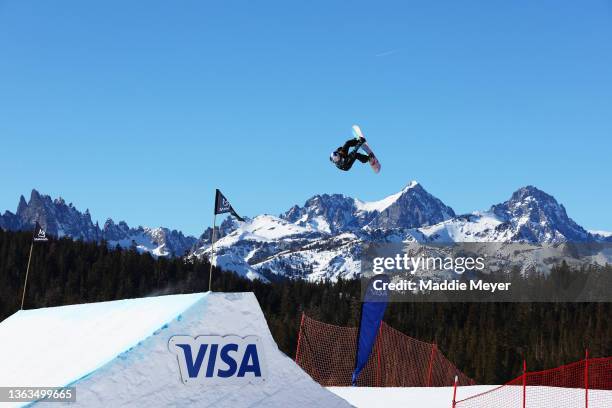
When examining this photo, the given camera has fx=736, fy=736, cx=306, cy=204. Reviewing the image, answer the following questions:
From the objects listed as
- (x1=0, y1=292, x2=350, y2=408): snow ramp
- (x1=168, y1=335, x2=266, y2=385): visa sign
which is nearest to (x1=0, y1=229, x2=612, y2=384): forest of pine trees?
(x1=0, y1=292, x2=350, y2=408): snow ramp

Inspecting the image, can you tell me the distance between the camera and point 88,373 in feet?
44.3

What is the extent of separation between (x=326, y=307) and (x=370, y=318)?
320ft

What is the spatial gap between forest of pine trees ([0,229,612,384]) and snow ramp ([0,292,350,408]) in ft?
186

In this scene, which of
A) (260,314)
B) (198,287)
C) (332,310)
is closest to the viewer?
(260,314)

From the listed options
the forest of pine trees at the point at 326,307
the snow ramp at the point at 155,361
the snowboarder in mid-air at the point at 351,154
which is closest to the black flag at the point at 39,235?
the snow ramp at the point at 155,361

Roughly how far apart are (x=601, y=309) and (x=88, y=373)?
101m

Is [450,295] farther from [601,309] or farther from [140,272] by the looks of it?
[140,272]

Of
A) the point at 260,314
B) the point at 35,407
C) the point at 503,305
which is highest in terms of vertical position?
the point at 503,305

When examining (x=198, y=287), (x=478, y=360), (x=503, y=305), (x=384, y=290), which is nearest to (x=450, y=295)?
(x=503, y=305)

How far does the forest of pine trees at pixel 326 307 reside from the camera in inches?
3054

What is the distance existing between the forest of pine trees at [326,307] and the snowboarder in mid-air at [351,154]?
173ft

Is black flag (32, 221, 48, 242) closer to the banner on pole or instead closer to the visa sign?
the banner on pole

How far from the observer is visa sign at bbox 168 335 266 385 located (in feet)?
47.9

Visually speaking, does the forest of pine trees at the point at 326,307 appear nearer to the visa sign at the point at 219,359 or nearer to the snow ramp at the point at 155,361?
the snow ramp at the point at 155,361
